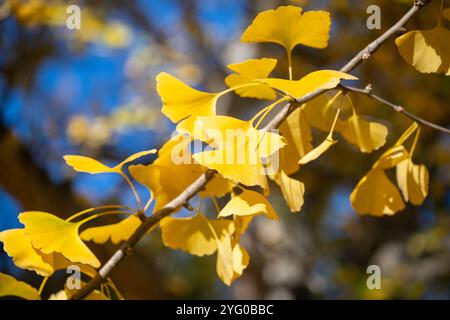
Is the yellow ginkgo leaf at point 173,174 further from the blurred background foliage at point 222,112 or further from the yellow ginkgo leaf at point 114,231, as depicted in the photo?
the blurred background foliage at point 222,112

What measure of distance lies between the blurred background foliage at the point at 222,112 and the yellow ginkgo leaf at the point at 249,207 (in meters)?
0.88

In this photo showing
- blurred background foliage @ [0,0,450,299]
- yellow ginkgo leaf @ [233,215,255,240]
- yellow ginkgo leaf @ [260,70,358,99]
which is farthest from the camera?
blurred background foliage @ [0,0,450,299]

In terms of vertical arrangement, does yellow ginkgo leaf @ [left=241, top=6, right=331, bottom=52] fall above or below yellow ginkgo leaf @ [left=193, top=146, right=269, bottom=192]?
above

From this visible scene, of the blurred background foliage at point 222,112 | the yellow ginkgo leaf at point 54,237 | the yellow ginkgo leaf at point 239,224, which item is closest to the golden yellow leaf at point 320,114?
the yellow ginkgo leaf at point 239,224

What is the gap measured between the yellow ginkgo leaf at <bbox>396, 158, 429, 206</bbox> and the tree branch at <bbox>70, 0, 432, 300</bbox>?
0.41 feet

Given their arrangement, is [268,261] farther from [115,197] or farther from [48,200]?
[48,200]

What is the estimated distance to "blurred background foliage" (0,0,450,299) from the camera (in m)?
1.42

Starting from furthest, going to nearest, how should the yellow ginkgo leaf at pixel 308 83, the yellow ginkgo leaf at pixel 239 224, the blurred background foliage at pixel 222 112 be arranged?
the blurred background foliage at pixel 222 112 → the yellow ginkgo leaf at pixel 239 224 → the yellow ginkgo leaf at pixel 308 83

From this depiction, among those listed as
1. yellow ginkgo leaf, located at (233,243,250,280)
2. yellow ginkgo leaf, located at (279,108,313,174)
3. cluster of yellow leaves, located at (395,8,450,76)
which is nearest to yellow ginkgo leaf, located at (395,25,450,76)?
cluster of yellow leaves, located at (395,8,450,76)

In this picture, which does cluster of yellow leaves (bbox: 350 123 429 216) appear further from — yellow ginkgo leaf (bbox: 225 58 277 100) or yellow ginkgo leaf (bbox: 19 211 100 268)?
yellow ginkgo leaf (bbox: 19 211 100 268)

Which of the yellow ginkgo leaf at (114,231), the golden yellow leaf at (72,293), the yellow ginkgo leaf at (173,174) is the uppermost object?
the yellow ginkgo leaf at (173,174)

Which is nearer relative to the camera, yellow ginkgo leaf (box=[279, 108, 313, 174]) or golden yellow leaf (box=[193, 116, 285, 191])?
golden yellow leaf (box=[193, 116, 285, 191])

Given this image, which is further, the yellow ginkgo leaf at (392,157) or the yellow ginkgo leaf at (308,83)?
the yellow ginkgo leaf at (392,157)

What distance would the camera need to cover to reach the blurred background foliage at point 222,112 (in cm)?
142
